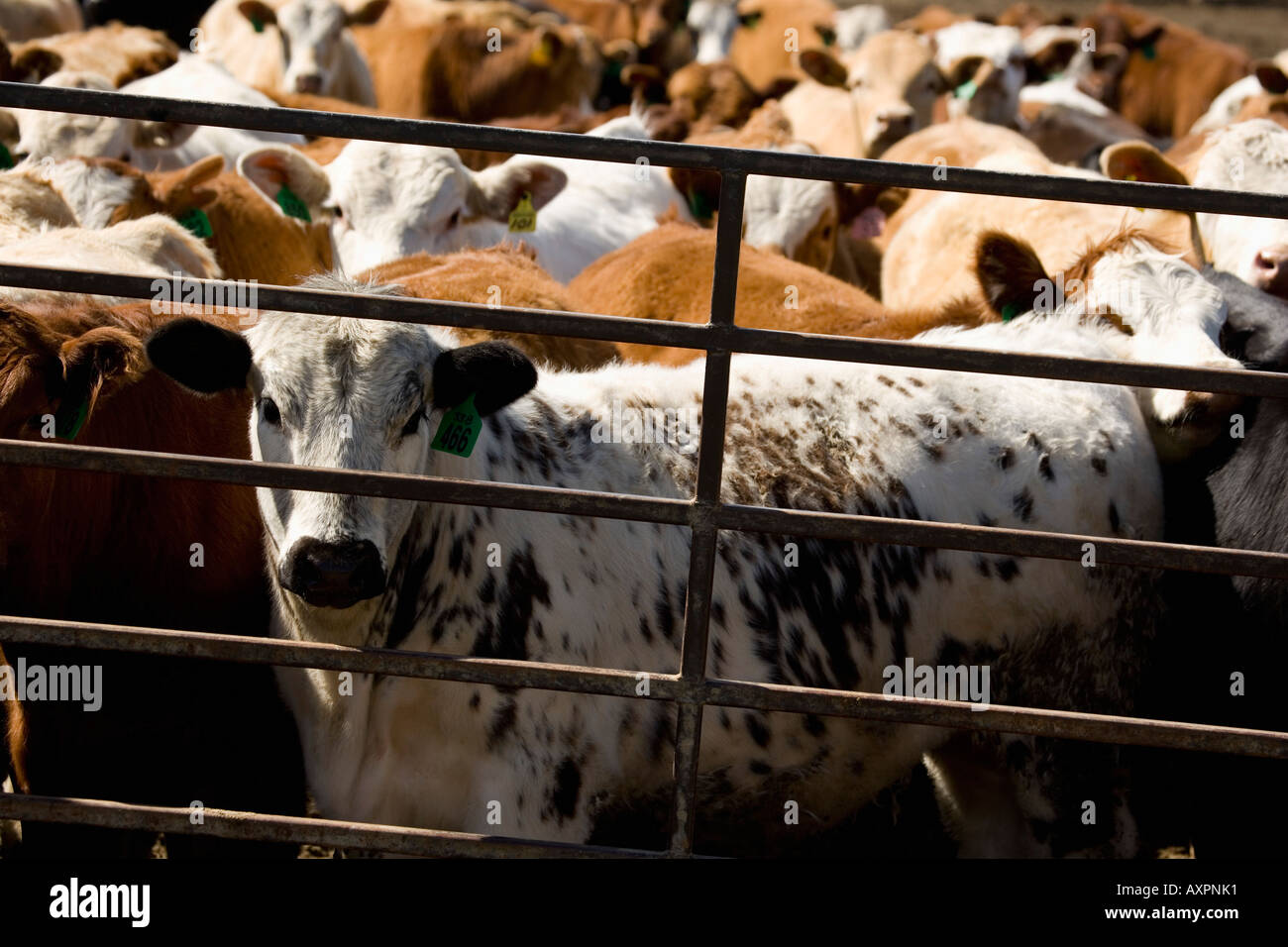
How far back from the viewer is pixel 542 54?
1178 centimetres

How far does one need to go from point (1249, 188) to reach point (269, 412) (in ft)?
13.0

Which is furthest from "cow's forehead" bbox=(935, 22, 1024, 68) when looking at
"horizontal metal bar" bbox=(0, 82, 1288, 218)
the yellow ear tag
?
"horizontal metal bar" bbox=(0, 82, 1288, 218)

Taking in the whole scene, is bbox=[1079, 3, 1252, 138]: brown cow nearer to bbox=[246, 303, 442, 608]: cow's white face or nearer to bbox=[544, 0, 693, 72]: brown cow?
→ bbox=[544, 0, 693, 72]: brown cow

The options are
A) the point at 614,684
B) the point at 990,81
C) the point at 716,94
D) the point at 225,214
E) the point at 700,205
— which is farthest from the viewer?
the point at 716,94

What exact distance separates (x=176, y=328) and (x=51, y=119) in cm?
434

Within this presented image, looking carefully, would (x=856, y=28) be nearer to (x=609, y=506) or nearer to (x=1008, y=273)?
(x=1008, y=273)

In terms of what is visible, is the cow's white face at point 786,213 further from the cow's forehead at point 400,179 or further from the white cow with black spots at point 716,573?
the white cow with black spots at point 716,573

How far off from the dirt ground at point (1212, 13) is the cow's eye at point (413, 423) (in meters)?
23.7

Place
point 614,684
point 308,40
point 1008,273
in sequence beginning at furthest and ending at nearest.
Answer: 1. point 308,40
2. point 1008,273
3. point 614,684

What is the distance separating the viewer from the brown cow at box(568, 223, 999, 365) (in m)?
4.25

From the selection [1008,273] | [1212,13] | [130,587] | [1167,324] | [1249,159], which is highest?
[1212,13]

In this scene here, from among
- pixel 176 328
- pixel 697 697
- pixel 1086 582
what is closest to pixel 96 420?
pixel 176 328

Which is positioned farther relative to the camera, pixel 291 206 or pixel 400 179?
pixel 400 179

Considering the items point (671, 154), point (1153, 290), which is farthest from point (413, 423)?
point (1153, 290)
